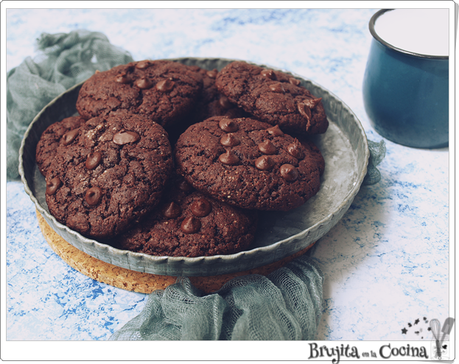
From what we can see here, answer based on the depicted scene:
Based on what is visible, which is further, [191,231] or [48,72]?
[48,72]

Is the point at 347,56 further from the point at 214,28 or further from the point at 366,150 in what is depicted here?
the point at 366,150

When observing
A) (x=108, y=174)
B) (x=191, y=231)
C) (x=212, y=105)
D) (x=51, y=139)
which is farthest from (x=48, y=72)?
(x=191, y=231)

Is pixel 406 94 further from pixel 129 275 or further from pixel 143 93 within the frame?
pixel 129 275

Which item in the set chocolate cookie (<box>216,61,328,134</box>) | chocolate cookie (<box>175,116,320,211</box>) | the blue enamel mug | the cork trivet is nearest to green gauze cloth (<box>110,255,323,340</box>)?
the cork trivet

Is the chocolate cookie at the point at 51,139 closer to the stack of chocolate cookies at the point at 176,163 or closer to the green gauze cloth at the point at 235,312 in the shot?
the stack of chocolate cookies at the point at 176,163

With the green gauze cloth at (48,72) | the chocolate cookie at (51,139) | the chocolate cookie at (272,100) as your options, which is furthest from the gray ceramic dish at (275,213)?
the green gauze cloth at (48,72)

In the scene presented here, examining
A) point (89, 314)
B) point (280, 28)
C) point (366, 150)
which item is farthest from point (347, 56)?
point (89, 314)
